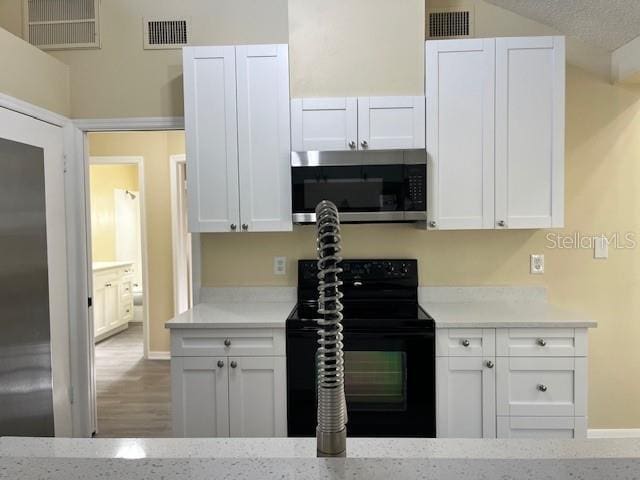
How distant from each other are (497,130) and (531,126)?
0.19 metres

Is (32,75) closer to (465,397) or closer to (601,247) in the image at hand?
(465,397)

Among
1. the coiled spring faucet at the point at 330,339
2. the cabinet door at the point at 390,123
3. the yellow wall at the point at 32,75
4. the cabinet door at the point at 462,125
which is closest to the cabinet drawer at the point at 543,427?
the cabinet door at the point at 462,125

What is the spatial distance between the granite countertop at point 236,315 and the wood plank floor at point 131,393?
37.9 inches

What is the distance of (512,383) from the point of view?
2.26 metres

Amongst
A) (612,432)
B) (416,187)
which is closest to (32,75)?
(416,187)

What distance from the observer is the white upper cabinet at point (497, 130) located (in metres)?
2.49

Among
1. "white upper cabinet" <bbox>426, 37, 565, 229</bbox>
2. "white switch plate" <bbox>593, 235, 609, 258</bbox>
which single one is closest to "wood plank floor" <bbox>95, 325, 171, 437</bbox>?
"white upper cabinet" <bbox>426, 37, 565, 229</bbox>

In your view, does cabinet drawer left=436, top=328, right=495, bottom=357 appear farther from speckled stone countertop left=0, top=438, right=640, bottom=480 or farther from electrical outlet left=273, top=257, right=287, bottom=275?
speckled stone countertop left=0, top=438, right=640, bottom=480

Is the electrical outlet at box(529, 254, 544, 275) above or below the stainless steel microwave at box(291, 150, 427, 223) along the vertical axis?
below

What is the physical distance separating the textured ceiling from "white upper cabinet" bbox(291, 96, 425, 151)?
2.99 ft

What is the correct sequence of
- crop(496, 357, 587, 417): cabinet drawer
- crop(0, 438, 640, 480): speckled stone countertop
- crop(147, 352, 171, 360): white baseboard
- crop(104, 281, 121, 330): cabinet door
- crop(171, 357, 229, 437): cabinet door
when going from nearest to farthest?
crop(0, 438, 640, 480): speckled stone countertop
crop(496, 357, 587, 417): cabinet drawer
crop(171, 357, 229, 437): cabinet door
crop(147, 352, 171, 360): white baseboard
crop(104, 281, 121, 330): cabinet door

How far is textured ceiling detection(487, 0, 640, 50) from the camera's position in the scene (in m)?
2.39

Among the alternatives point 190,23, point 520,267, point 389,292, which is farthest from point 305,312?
point 190,23

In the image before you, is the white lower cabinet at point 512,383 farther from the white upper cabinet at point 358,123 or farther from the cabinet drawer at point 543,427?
the white upper cabinet at point 358,123
